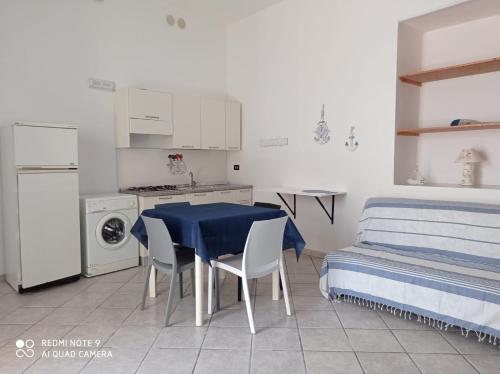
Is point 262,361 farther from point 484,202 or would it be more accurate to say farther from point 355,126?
point 355,126

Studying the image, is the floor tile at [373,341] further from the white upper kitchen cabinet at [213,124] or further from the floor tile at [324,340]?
the white upper kitchen cabinet at [213,124]

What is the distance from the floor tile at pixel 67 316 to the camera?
2582 millimetres

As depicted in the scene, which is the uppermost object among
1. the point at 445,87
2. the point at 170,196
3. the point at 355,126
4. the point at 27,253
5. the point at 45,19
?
the point at 45,19

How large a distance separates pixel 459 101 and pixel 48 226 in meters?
4.02

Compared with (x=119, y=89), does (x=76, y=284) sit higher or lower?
lower

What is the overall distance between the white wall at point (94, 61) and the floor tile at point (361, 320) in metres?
2.97

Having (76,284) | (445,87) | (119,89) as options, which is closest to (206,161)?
(119,89)

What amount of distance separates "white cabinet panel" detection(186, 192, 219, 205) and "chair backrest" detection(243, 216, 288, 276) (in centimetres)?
195

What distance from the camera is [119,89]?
4191 millimetres

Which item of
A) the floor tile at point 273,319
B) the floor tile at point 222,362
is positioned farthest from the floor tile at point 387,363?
the floor tile at point 222,362

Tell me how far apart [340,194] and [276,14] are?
2476 mm

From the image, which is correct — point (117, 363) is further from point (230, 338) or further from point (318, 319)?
point (318, 319)

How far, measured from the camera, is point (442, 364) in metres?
2.05

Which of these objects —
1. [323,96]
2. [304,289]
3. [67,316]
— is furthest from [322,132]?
[67,316]
